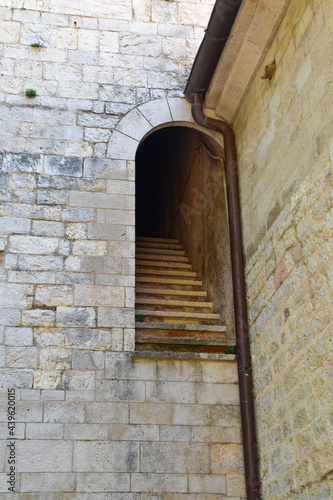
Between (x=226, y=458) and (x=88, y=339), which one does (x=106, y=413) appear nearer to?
(x=88, y=339)

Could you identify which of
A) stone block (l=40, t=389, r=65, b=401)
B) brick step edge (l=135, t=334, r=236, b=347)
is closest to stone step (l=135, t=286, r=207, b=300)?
brick step edge (l=135, t=334, r=236, b=347)

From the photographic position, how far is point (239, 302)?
553 cm

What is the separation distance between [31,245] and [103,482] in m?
2.02

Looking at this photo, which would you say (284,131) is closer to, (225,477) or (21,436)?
(225,477)

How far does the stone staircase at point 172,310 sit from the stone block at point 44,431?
94 cm

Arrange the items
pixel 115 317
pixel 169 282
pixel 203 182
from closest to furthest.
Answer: pixel 115 317, pixel 169 282, pixel 203 182

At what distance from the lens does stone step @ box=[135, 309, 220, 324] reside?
19.6ft

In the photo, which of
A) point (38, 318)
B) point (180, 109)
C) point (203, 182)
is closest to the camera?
point (38, 318)

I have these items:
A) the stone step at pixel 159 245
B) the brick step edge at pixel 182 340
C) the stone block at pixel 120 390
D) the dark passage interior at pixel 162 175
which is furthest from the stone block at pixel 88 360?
the dark passage interior at pixel 162 175

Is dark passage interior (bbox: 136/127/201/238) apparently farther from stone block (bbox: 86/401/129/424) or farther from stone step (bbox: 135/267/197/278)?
stone block (bbox: 86/401/129/424)

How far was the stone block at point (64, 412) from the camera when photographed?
501 centimetres

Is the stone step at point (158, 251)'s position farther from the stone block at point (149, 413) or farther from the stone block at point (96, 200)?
the stone block at point (149, 413)

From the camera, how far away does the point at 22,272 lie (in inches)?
216

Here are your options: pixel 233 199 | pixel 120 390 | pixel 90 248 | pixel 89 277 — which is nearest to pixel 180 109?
pixel 233 199
